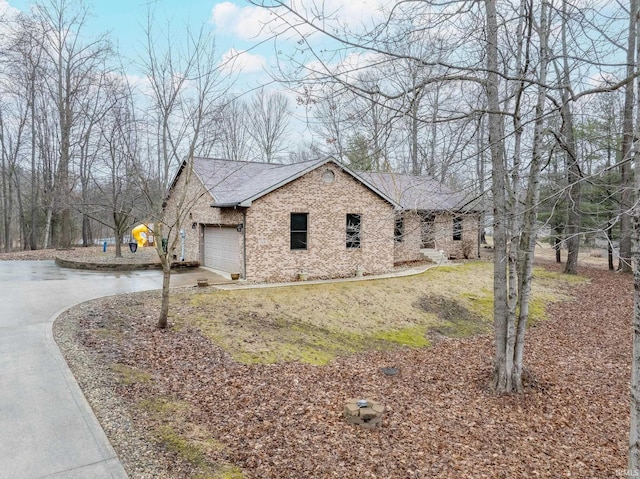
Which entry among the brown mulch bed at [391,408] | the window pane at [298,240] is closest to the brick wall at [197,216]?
the window pane at [298,240]

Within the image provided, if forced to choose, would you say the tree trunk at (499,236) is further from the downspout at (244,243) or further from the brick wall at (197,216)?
the brick wall at (197,216)

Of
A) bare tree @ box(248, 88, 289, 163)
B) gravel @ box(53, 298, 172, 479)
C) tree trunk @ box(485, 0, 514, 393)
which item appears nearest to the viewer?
gravel @ box(53, 298, 172, 479)

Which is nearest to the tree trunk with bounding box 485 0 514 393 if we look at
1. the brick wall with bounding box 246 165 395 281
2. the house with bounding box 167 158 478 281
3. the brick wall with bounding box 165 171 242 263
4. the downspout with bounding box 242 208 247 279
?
the house with bounding box 167 158 478 281

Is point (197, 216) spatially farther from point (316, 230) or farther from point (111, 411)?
point (111, 411)

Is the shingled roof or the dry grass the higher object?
the shingled roof

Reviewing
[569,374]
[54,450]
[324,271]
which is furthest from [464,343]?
[54,450]

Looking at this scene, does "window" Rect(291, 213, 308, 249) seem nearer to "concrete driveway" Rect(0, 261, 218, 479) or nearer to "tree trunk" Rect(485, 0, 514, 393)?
"concrete driveway" Rect(0, 261, 218, 479)

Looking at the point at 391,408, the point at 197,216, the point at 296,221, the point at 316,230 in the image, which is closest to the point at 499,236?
the point at 391,408

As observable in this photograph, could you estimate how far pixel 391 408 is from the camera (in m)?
6.64

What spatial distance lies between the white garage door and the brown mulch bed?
5645 millimetres

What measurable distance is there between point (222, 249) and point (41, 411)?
11.8 m

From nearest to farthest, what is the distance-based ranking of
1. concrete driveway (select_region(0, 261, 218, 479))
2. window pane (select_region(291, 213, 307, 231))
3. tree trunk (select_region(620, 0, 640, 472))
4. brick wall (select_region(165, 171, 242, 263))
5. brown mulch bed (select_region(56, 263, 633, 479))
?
tree trunk (select_region(620, 0, 640, 472)) → concrete driveway (select_region(0, 261, 218, 479)) → brown mulch bed (select_region(56, 263, 633, 479)) → window pane (select_region(291, 213, 307, 231)) → brick wall (select_region(165, 171, 242, 263))

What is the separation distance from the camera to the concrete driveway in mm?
4090

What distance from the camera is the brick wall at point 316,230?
48.3 ft
